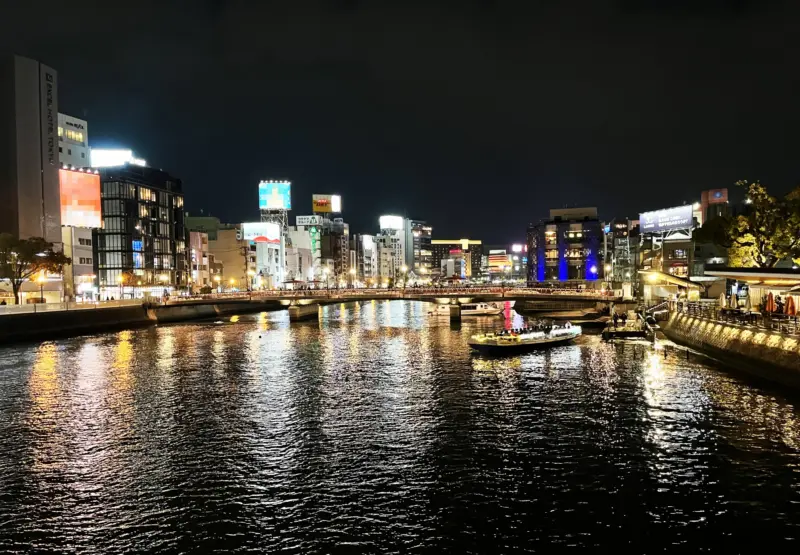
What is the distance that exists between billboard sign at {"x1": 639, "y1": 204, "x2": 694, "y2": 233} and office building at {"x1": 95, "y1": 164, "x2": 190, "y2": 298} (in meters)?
107

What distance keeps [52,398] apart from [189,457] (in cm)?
2001

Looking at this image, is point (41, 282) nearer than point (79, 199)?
Yes

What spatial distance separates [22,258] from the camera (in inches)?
3489

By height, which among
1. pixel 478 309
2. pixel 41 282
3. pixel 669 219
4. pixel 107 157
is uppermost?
pixel 107 157

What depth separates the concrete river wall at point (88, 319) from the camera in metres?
77.9

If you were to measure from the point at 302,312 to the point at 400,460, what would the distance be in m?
84.7

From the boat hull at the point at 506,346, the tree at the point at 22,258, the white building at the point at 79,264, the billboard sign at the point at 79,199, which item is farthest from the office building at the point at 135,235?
the boat hull at the point at 506,346

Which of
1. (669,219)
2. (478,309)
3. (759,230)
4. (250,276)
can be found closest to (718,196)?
(669,219)

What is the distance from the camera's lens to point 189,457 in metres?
28.9

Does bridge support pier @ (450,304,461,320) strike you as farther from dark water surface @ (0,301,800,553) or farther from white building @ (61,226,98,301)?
white building @ (61,226,98,301)

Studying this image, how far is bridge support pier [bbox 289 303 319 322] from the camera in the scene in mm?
108312

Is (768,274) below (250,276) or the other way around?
below

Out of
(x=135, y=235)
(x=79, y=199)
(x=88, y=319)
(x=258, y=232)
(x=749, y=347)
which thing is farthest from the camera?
(x=258, y=232)

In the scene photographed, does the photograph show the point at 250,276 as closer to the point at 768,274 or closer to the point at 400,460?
the point at 768,274
